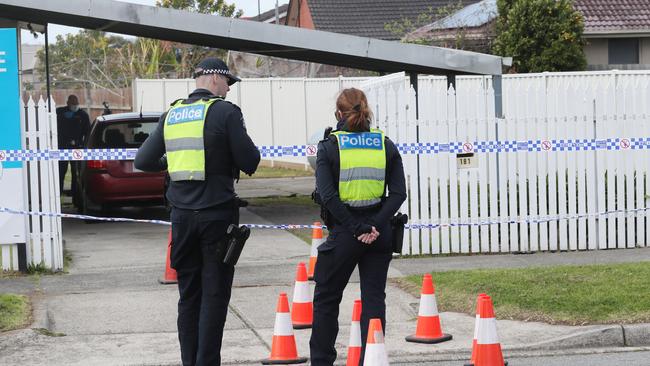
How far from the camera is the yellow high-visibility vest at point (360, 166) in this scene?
7070 millimetres

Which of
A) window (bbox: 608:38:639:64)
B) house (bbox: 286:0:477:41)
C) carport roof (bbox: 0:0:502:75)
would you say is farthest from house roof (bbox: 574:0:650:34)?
carport roof (bbox: 0:0:502:75)

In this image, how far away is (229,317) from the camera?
9711 mm

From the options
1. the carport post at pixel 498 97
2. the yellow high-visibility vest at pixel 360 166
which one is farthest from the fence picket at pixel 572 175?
the yellow high-visibility vest at pixel 360 166

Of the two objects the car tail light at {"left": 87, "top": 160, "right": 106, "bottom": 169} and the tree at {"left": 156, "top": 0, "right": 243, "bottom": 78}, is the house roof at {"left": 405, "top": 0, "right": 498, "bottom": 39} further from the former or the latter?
the car tail light at {"left": 87, "top": 160, "right": 106, "bottom": 169}

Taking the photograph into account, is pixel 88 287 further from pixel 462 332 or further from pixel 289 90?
pixel 289 90

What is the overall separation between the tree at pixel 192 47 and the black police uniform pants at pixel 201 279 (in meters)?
33.1

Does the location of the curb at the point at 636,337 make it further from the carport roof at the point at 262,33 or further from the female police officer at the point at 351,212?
the carport roof at the point at 262,33

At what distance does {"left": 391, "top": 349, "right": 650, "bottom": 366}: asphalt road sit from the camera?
7910 millimetres

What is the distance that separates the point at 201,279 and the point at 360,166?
1214 mm

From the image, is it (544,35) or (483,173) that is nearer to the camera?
(483,173)

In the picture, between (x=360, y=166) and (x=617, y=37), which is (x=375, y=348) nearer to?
(x=360, y=166)

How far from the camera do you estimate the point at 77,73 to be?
55.7 m

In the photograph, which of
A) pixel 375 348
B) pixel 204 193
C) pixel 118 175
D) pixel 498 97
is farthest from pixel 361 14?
pixel 375 348

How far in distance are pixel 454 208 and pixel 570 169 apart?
1406 millimetres
